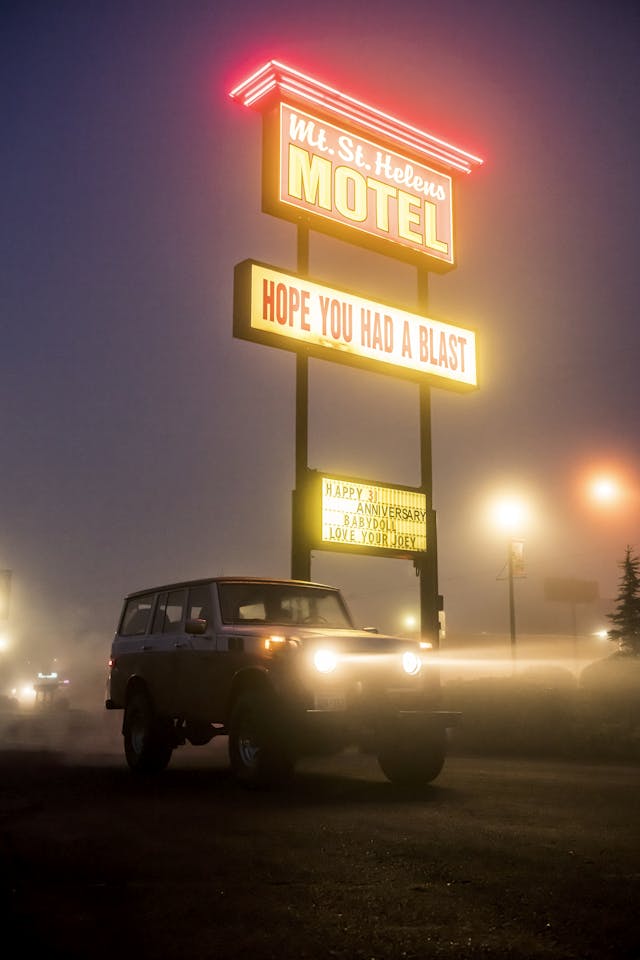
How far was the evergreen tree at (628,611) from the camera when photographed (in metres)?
74.9

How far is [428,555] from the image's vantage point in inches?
842

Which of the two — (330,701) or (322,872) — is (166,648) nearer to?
(330,701)

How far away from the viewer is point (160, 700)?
40.9 ft

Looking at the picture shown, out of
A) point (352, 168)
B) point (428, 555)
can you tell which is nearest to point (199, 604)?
point (428, 555)

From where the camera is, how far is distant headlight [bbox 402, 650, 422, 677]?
10.8 m

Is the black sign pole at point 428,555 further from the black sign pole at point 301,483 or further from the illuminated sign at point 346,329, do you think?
the black sign pole at point 301,483

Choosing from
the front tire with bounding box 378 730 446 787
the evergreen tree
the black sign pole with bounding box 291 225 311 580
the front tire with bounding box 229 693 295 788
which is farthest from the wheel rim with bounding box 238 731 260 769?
the evergreen tree

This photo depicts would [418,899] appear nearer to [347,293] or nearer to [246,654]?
[246,654]

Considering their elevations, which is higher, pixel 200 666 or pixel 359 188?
pixel 359 188

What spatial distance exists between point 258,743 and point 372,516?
10.4m

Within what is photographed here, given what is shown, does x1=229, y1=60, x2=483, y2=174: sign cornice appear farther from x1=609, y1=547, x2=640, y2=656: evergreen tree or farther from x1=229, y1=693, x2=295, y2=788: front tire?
x1=609, y1=547, x2=640, y2=656: evergreen tree

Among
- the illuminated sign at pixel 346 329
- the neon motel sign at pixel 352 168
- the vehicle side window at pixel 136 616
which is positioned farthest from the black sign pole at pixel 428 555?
the vehicle side window at pixel 136 616

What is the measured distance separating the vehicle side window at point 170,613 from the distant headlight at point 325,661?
275 centimetres

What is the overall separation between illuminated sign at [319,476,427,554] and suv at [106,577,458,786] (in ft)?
22.5
